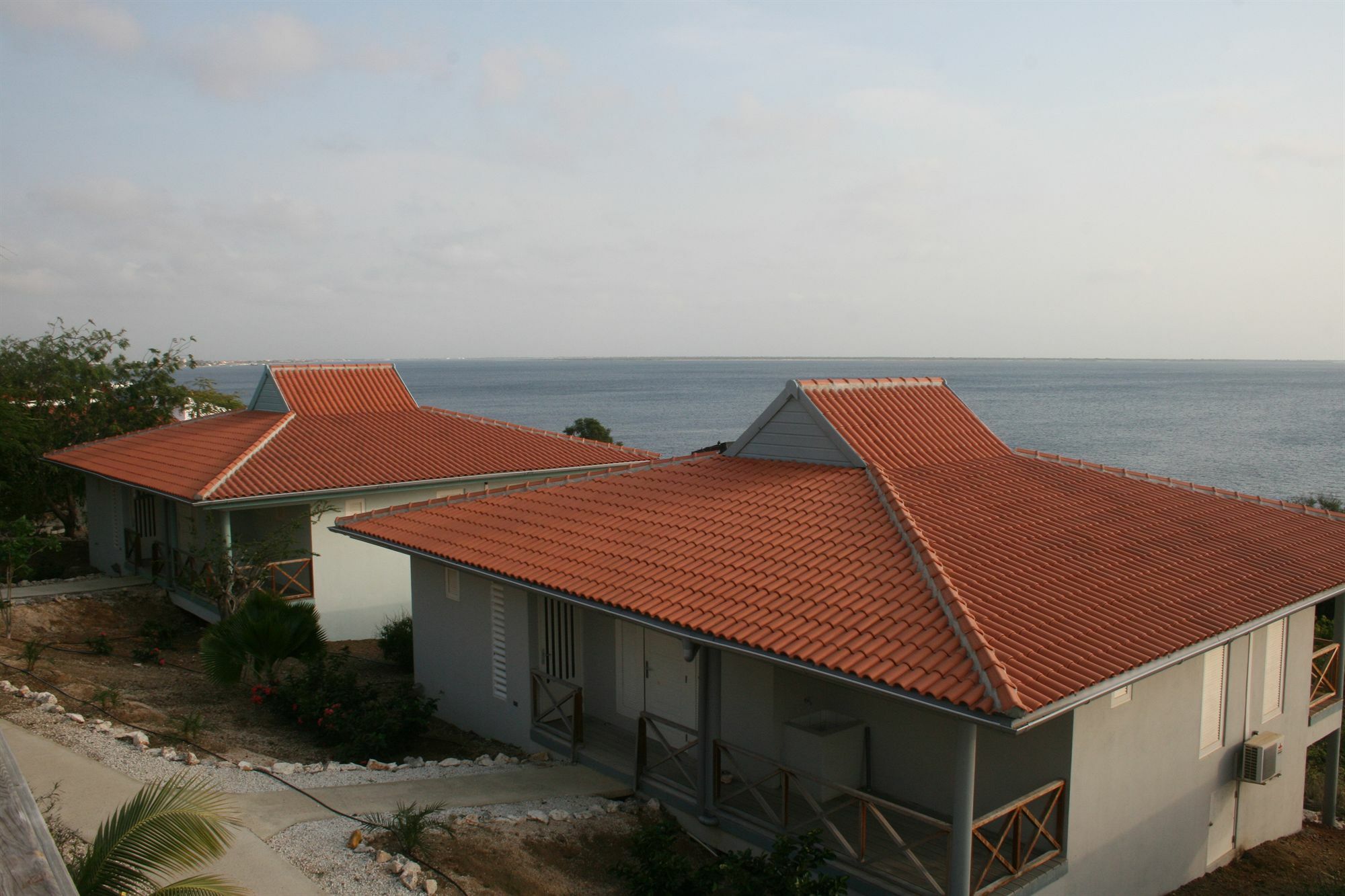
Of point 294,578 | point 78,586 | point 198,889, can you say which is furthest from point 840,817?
point 78,586

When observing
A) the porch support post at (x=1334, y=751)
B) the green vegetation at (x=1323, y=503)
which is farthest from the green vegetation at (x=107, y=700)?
the green vegetation at (x=1323, y=503)

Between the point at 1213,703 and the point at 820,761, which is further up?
the point at 1213,703

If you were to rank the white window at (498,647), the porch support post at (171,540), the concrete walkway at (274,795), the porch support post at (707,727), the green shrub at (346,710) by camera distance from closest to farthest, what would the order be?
1. the concrete walkway at (274,795)
2. the porch support post at (707,727)
3. the green shrub at (346,710)
4. the white window at (498,647)
5. the porch support post at (171,540)

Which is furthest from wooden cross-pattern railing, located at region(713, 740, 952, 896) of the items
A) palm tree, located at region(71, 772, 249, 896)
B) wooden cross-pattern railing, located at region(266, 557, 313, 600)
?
wooden cross-pattern railing, located at region(266, 557, 313, 600)

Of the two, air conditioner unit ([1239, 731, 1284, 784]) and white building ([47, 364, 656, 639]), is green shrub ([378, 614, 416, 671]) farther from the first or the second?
air conditioner unit ([1239, 731, 1284, 784])

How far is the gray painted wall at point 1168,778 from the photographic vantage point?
10.2m

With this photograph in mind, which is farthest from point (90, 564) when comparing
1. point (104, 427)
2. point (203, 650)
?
point (203, 650)

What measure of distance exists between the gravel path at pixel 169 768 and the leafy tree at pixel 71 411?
18175mm

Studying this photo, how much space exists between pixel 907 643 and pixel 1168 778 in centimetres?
453

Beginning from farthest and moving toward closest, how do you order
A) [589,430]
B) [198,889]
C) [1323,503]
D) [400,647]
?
[589,430]
[1323,503]
[400,647]
[198,889]

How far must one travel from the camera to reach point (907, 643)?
929 centimetres

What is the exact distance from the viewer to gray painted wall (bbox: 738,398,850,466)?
14.8 meters

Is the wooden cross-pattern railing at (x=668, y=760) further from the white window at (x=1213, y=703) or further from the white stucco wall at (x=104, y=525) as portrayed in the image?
the white stucco wall at (x=104, y=525)

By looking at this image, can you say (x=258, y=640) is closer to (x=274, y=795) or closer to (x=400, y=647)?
(x=400, y=647)
